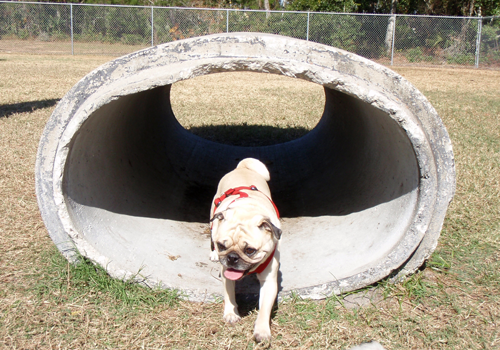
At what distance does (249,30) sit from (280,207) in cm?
1600

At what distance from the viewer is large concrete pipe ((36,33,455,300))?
296cm

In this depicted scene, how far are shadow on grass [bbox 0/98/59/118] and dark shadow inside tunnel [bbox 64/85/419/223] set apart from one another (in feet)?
11.0

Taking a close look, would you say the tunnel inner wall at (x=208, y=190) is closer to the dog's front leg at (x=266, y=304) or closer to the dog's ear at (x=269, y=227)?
the dog's front leg at (x=266, y=304)

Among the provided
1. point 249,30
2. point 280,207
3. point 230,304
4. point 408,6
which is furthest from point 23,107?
point 408,6

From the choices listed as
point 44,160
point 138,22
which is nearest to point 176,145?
point 44,160

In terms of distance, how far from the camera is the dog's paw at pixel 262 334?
9.08ft

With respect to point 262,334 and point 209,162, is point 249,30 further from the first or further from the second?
point 262,334

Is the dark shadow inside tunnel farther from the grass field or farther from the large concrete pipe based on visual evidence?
the grass field

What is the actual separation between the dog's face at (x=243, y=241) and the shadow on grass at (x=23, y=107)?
6.75 m

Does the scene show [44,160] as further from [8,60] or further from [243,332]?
[8,60]

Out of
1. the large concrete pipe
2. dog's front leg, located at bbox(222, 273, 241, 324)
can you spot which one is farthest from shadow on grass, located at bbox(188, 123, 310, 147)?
dog's front leg, located at bbox(222, 273, 241, 324)

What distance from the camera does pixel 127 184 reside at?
14.6 ft

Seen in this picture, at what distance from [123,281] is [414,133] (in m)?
2.13

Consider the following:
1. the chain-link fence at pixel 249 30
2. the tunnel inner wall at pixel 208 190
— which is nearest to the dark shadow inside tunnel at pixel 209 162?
the tunnel inner wall at pixel 208 190
